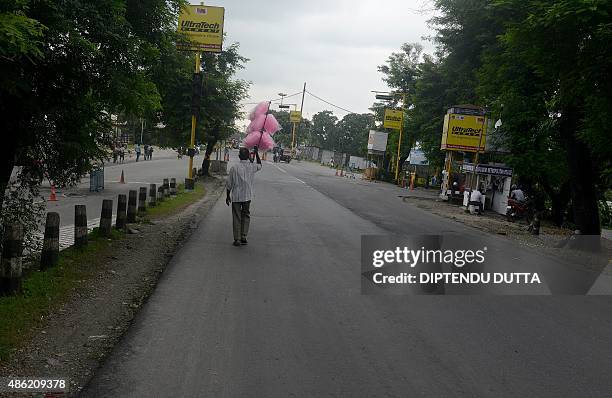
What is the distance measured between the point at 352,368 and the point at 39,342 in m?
2.76

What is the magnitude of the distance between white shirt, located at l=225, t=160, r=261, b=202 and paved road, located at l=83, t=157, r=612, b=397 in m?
1.67

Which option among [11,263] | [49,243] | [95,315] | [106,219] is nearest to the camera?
[95,315]

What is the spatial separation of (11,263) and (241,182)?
5083mm

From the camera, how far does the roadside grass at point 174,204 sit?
50.8 ft

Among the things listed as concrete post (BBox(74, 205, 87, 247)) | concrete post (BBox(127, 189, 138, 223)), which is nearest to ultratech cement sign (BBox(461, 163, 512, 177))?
concrete post (BBox(127, 189, 138, 223))

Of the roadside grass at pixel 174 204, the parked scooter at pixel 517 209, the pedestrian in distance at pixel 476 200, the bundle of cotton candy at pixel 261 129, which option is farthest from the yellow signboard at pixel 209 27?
the parked scooter at pixel 517 209

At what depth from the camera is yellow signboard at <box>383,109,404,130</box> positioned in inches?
1869

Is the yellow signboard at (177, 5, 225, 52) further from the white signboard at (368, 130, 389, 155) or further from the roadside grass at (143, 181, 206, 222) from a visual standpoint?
the white signboard at (368, 130, 389, 155)

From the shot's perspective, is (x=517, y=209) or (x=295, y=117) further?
(x=295, y=117)

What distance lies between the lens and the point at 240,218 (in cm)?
1127

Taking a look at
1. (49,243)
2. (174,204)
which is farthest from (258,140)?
(174,204)

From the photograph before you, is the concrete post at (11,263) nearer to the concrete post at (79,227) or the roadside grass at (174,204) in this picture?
the concrete post at (79,227)

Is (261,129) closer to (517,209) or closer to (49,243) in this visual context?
(49,243)

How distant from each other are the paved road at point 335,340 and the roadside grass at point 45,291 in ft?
3.06
